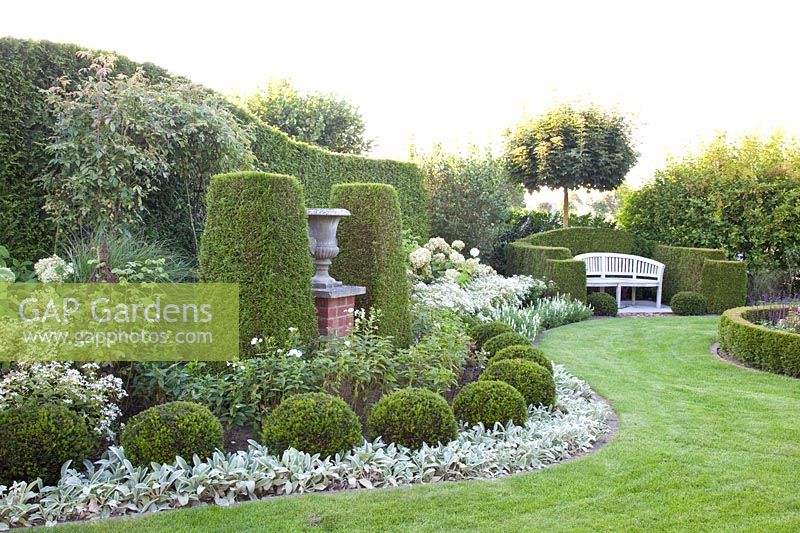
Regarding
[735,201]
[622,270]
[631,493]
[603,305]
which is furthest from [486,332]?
[735,201]

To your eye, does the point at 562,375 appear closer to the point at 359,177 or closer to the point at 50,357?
the point at 50,357

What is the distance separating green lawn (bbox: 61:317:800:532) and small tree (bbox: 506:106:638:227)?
9.80m

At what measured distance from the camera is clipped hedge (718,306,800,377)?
22.4ft

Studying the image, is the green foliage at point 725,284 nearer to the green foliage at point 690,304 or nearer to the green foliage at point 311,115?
the green foliage at point 690,304

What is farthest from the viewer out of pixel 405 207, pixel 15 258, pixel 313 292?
pixel 405 207

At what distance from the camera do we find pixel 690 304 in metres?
12.3

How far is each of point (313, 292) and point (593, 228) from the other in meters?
10.5

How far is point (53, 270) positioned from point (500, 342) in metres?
3.92

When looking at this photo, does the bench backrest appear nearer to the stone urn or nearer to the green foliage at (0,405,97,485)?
the stone urn

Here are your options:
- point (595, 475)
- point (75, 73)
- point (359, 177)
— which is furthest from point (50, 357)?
point (359, 177)

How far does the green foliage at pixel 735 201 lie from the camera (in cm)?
1391

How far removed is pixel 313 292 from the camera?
5477mm

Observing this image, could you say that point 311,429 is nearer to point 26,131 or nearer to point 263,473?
point 263,473

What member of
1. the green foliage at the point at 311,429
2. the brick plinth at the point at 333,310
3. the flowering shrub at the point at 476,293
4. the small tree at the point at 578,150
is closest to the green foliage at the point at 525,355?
the brick plinth at the point at 333,310
